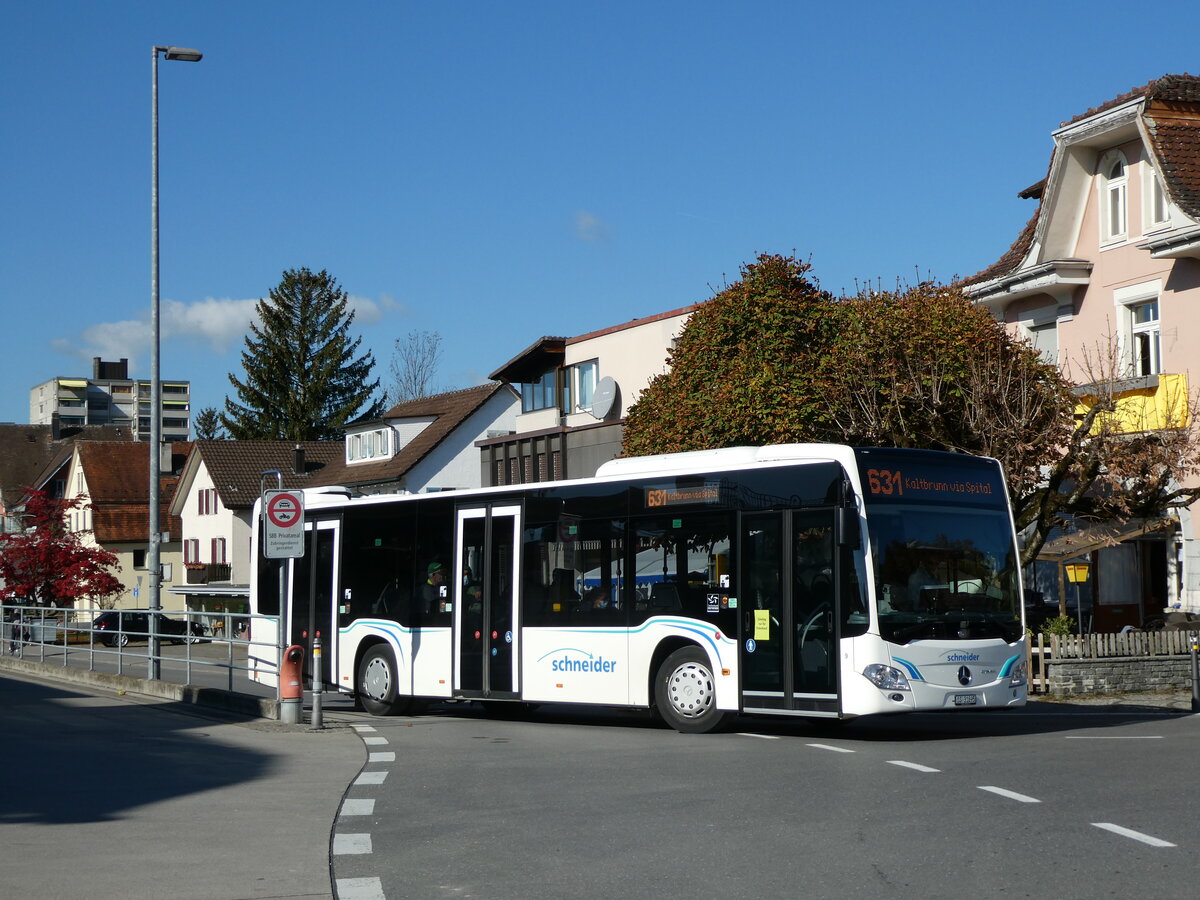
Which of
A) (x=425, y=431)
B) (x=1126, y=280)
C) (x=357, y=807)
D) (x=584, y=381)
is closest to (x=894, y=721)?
(x=357, y=807)

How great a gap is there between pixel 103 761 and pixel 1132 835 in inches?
362

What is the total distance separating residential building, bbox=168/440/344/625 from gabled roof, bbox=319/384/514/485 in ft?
13.2

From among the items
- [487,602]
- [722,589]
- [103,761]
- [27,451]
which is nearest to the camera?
[103,761]

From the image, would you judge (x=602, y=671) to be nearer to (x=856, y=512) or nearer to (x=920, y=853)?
(x=856, y=512)

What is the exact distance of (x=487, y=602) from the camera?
19344mm

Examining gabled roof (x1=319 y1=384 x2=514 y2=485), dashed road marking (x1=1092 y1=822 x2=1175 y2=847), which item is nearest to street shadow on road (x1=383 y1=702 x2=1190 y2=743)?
dashed road marking (x1=1092 y1=822 x2=1175 y2=847)

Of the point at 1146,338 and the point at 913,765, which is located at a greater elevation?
the point at 1146,338

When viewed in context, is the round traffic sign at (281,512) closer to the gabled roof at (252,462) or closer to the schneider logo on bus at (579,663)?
the schneider logo on bus at (579,663)

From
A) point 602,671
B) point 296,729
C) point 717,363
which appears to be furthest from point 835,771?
point 717,363

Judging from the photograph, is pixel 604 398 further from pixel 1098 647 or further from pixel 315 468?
pixel 315 468

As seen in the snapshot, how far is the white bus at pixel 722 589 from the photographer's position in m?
15.6

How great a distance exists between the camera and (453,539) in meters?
19.9

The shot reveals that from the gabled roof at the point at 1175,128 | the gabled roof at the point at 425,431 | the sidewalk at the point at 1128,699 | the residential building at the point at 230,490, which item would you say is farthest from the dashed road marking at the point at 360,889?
the residential building at the point at 230,490

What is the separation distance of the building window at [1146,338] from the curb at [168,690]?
1821 cm
